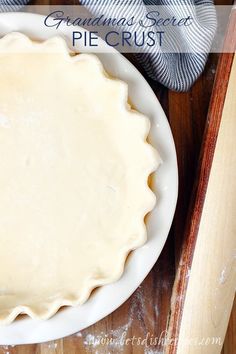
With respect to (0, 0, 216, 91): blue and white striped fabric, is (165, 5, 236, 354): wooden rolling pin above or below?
below

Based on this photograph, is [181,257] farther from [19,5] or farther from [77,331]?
[19,5]

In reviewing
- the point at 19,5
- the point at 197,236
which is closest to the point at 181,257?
the point at 197,236

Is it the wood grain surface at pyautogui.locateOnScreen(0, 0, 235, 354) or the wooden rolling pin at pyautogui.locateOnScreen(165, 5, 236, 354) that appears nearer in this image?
the wooden rolling pin at pyautogui.locateOnScreen(165, 5, 236, 354)

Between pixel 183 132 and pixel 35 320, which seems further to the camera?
pixel 183 132

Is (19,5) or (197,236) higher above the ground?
(19,5)

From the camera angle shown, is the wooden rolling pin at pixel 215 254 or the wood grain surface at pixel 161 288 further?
the wood grain surface at pixel 161 288
